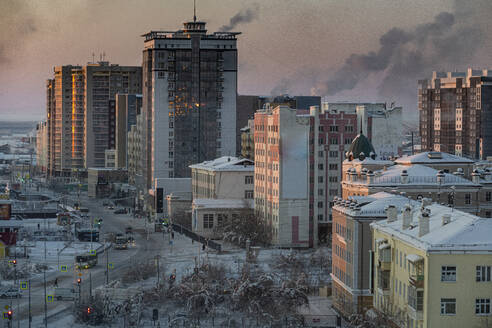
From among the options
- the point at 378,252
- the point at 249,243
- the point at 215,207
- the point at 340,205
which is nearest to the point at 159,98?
the point at 215,207

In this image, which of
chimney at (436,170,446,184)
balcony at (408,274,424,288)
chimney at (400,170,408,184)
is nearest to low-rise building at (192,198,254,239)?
chimney at (436,170,446,184)

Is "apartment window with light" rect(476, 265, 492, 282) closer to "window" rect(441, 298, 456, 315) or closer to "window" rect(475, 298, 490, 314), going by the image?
"window" rect(475, 298, 490, 314)

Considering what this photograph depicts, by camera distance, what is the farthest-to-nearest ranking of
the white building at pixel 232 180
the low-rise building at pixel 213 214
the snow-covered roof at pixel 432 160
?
1. the white building at pixel 232 180
2. the low-rise building at pixel 213 214
3. the snow-covered roof at pixel 432 160

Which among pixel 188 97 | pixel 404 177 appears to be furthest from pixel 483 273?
pixel 188 97

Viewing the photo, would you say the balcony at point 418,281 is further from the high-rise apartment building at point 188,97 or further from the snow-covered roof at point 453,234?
the high-rise apartment building at point 188,97

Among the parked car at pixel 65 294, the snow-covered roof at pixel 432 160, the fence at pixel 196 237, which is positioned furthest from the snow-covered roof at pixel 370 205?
the fence at pixel 196 237

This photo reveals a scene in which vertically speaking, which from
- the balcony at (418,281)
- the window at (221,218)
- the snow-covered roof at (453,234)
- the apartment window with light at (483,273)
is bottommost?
the window at (221,218)

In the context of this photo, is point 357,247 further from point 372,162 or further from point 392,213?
point 372,162

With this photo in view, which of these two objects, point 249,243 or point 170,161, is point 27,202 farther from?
point 249,243
